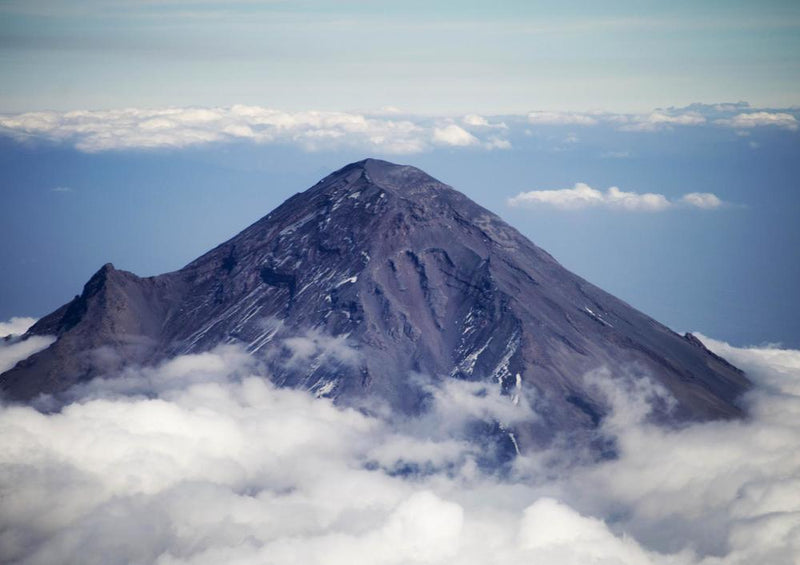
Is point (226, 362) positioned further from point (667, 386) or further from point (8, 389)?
point (667, 386)

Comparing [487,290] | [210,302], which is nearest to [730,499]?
[487,290]

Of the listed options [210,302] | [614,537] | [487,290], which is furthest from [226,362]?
[614,537]

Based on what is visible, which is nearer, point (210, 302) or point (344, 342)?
point (344, 342)

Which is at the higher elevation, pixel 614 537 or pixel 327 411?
pixel 327 411

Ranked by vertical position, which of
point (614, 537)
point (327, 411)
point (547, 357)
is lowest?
point (614, 537)

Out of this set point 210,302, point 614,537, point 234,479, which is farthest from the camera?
point 210,302

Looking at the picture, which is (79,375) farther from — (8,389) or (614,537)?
(614,537)

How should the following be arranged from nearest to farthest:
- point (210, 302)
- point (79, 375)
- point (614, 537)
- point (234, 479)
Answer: point (614, 537)
point (234, 479)
point (79, 375)
point (210, 302)
